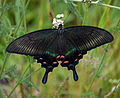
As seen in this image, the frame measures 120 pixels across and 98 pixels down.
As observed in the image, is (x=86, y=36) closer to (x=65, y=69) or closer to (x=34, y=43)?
(x=34, y=43)

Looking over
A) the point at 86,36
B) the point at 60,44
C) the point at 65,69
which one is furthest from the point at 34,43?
the point at 65,69

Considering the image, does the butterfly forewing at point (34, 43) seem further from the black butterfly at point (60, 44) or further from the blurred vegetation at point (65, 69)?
the blurred vegetation at point (65, 69)

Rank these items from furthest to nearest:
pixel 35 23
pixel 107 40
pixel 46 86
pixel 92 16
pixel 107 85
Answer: pixel 35 23 < pixel 92 16 < pixel 107 85 < pixel 46 86 < pixel 107 40

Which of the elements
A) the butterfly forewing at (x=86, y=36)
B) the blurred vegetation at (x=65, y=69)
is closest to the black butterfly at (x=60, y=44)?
the butterfly forewing at (x=86, y=36)

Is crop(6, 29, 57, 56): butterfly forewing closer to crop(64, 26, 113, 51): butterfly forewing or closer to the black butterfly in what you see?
the black butterfly

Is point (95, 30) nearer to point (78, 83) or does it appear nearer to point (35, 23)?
point (78, 83)

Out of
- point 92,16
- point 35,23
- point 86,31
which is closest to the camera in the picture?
point 86,31

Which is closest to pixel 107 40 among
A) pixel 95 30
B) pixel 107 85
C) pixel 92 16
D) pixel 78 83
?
pixel 95 30
